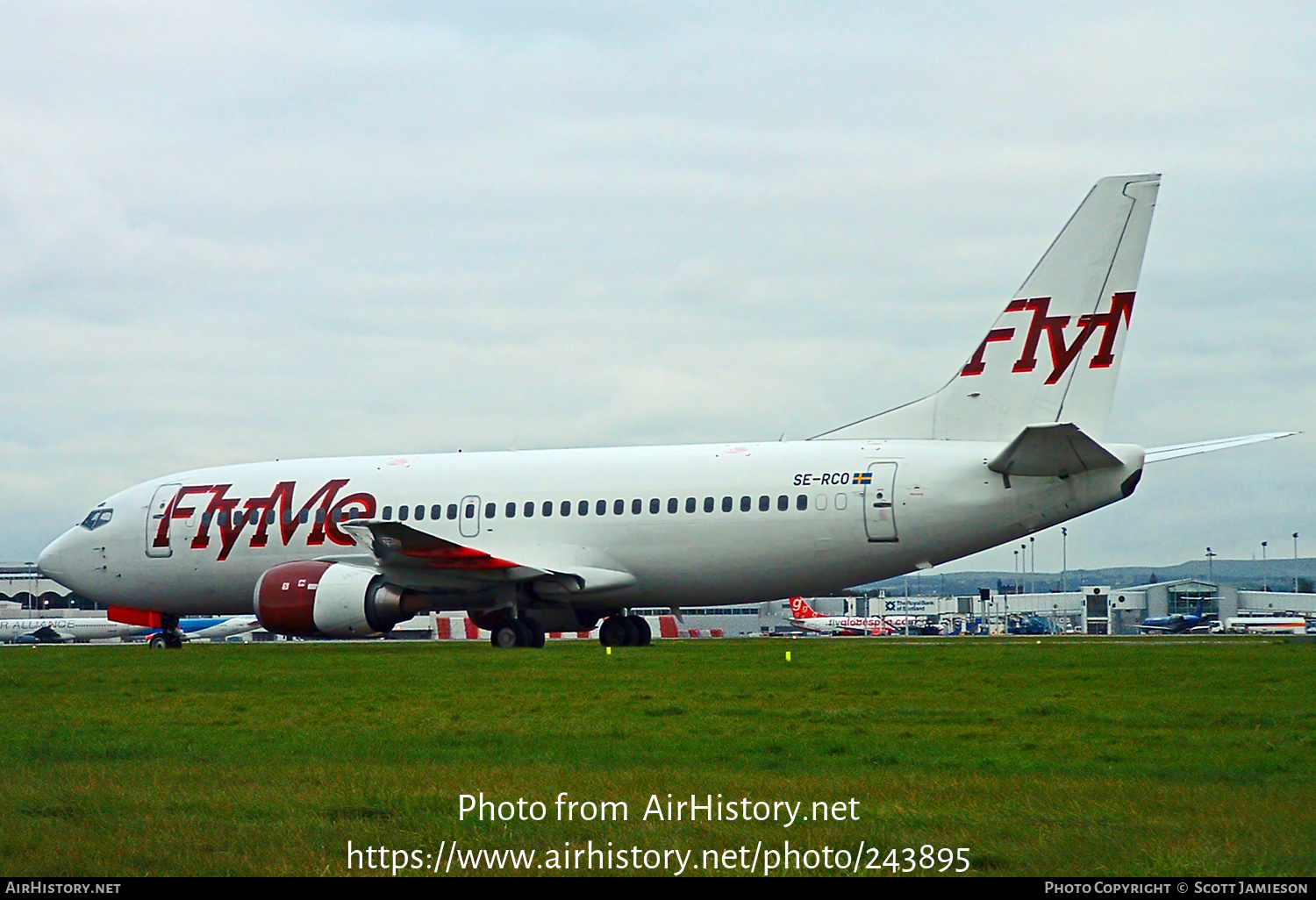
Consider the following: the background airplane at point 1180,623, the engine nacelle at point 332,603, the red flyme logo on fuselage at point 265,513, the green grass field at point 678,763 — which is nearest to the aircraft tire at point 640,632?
the engine nacelle at point 332,603

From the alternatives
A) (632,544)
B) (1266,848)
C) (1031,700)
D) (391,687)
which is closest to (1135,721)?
(1031,700)

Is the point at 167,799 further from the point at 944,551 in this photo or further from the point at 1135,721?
the point at 944,551

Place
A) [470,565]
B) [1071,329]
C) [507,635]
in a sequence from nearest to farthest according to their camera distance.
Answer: [1071,329] → [470,565] → [507,635]

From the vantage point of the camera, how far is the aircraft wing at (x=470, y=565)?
99.0 ft

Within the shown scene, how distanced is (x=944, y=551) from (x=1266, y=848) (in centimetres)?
2225

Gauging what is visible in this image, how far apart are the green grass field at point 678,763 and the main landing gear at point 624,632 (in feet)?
41.0

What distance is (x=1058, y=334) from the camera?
28562 millimetres

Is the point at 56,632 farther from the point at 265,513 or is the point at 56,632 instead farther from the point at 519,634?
the point at 519,634

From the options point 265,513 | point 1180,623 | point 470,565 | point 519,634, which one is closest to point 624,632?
point 519,634

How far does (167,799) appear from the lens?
9008mm

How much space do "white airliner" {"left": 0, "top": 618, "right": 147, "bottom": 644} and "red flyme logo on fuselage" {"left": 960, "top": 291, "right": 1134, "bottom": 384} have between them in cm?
5789

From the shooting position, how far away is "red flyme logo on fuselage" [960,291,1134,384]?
28.2 meters

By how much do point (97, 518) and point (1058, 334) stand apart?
24.2m
